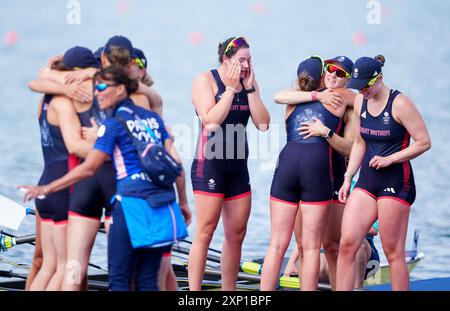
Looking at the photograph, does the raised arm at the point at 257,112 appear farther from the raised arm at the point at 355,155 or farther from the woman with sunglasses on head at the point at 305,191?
the raised arm at the point at 355,155

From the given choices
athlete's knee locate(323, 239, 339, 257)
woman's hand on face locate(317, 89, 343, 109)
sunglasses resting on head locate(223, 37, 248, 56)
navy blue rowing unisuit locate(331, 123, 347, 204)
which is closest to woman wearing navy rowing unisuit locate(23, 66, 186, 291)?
sunglasses resting on head locate(223, 37, 248, 56)

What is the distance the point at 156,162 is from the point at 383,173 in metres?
2.27

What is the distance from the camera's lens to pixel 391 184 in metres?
10.4

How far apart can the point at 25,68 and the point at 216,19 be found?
10949 millimetres

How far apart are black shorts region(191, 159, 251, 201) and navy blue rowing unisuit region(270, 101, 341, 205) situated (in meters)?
0.29

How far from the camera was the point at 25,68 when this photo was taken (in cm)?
4375

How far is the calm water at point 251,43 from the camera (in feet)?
92.1

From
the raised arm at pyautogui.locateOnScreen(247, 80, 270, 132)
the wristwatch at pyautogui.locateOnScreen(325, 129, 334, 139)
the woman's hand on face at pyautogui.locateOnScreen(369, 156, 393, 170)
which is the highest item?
the raised arm at pyautogui.locateOnScreen(247, 80, 270, 132)

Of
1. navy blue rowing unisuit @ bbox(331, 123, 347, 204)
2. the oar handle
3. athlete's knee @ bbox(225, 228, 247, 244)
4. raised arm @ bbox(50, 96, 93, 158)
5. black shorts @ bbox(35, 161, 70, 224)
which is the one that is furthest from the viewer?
the oar handle

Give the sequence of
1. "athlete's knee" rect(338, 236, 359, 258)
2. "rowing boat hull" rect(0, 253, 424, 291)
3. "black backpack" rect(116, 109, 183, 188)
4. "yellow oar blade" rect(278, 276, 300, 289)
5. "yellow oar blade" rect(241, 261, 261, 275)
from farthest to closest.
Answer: "yellow oar blade" rect(241, 261, 261, 275), "yellow oar blade" rect(278, 276, 300, 289), "rowing boat hull" rect(0, 253, 424, 291), "athlete's knee" rect(338, 236, 359, 258), "black backpack" rect(116, 109, 183, 188)

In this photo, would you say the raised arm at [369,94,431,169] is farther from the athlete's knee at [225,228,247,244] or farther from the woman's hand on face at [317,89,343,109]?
the athlete's knee at [225,228,247,244]

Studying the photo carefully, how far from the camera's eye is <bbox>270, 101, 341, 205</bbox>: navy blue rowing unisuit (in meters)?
10.5

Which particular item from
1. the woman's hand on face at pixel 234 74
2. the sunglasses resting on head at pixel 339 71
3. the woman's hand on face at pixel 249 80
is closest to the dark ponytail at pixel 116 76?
the woman's hand on face at pixel 234 74
